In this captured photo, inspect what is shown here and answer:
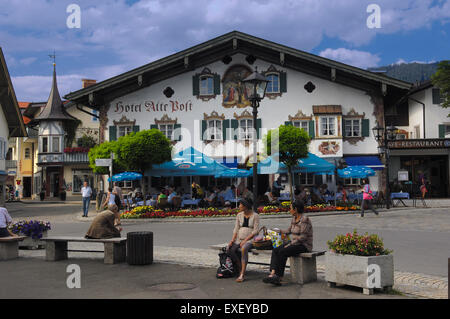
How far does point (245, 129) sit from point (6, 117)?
16711 millimetres

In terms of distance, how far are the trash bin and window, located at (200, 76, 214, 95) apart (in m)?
23.9

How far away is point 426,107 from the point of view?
3922cm

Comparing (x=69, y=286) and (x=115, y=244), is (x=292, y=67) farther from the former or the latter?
(x=69, y=286)

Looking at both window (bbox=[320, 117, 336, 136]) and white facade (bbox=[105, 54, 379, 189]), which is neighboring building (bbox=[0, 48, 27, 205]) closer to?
white facade (bbox=[105, 54, 379, 189])

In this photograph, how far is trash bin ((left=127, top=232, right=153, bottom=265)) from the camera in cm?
1014

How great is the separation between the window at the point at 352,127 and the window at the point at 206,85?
8656 millimetres

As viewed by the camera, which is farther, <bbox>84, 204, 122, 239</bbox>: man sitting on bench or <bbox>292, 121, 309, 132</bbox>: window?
<bbox>292, 121, 309, 132</bbox>: window

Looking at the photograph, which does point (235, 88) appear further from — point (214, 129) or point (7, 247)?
point (7, 247)

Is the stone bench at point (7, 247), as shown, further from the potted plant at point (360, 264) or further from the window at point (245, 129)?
the window at point (245, 129)

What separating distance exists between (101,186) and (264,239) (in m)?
26.5

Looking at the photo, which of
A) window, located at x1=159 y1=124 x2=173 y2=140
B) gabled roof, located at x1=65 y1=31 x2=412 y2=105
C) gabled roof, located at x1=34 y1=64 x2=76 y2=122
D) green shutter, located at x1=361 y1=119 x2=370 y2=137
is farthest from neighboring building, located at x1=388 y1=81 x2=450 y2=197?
gabled roof, located at x1=34 y1=64 x2=76 y2=122

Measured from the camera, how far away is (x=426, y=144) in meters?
34.9

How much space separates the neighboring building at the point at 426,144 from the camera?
35281mm

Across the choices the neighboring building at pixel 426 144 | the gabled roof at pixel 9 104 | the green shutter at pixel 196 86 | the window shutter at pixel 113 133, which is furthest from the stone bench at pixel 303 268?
the neighboring building at pixel 426 144
